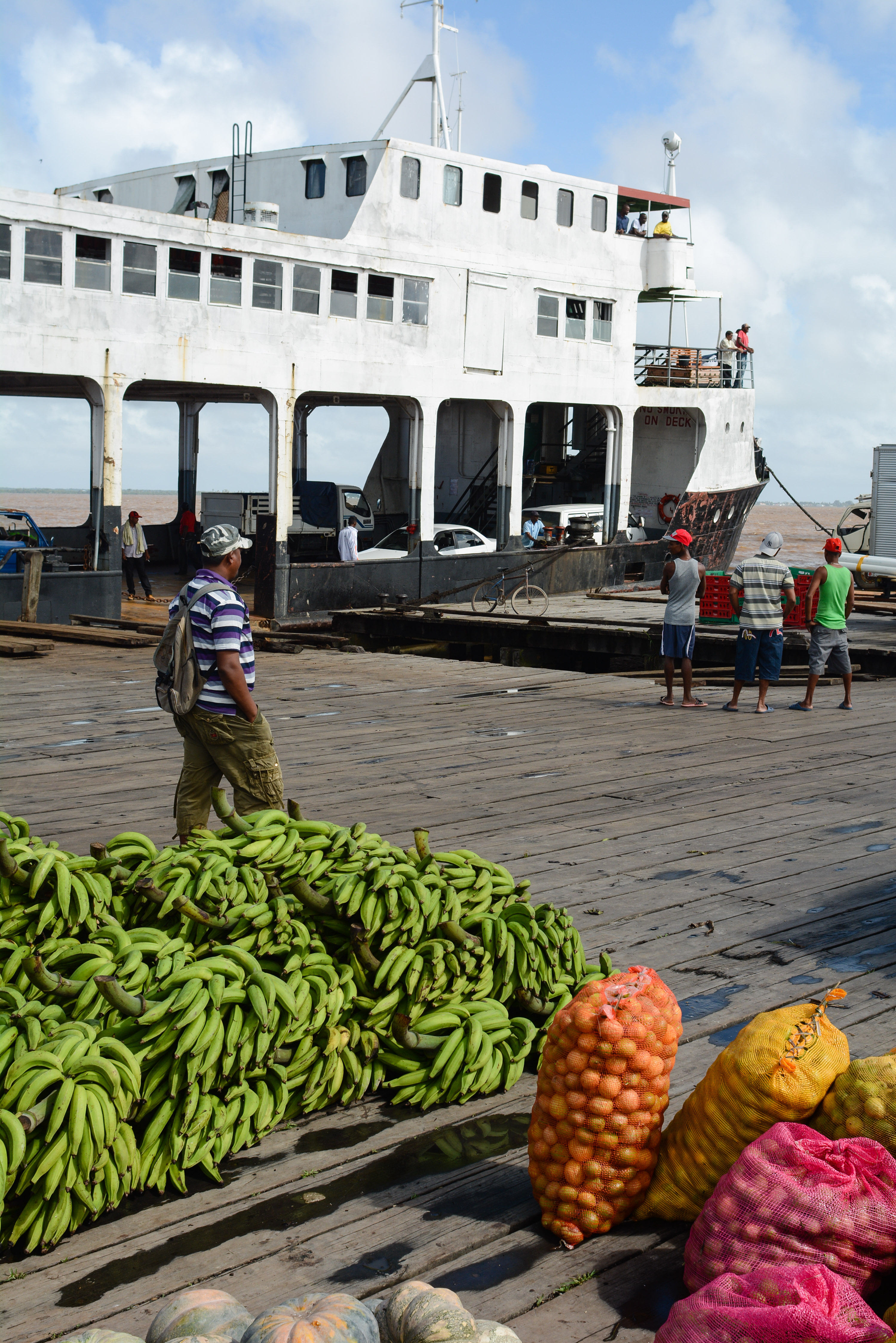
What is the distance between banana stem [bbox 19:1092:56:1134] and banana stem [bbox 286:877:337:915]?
1.13m

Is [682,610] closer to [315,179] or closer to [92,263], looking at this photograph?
[92,263]

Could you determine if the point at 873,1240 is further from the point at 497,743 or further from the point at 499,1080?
the point at 497,743

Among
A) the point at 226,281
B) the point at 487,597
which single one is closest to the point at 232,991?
the point at 226,281

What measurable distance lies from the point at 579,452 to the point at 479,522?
192 inches

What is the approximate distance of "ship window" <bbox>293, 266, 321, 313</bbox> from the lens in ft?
79.9

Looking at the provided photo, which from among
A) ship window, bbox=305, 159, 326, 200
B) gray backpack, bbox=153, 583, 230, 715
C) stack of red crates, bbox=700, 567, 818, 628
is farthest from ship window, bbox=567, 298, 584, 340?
gray backpack, bbox=153, 583, 230, 715

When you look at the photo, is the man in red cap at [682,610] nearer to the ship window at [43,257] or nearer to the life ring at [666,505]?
the ship window at [43,257]

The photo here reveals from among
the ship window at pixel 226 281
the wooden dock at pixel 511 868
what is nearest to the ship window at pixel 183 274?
the ship window at pixel 226 281

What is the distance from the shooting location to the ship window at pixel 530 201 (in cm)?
2844

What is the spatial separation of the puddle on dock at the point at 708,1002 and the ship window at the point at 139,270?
65.6ft

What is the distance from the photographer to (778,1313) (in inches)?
94.7

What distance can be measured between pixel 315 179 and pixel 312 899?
25457mm

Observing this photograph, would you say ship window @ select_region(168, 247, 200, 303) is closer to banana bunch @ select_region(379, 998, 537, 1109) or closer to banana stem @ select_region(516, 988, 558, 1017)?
banana stem @ select_region(516, 988, 558, 1017)

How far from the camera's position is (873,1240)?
265cm
